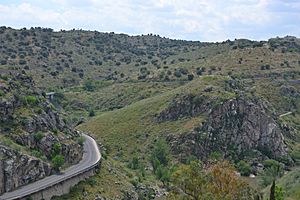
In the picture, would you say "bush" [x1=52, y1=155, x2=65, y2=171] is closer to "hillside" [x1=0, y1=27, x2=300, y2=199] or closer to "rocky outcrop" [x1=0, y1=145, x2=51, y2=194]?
"rocky outcrop" [x1=0, y1=145, x2=51, y2=194]

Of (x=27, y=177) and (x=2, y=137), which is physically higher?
(x=2, y=137)

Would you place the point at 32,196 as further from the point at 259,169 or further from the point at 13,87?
the point at 259,169

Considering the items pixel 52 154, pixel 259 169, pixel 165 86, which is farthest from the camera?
pixel 165 86

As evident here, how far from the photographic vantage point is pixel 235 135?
5015 inches

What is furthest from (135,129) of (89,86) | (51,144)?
(89,86)

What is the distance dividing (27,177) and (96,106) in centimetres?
9458

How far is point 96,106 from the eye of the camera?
563 ft

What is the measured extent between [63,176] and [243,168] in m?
48.9

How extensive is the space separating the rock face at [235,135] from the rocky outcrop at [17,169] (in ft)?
159

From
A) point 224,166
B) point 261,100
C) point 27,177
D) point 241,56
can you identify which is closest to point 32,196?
point 27,177

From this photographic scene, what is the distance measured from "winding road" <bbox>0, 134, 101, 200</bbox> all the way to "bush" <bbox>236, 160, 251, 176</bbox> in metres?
32.4

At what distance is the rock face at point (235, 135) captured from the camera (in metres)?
123

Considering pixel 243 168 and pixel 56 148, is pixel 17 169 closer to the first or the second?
pixel 56 148

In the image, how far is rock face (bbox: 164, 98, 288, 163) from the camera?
4855 inches
